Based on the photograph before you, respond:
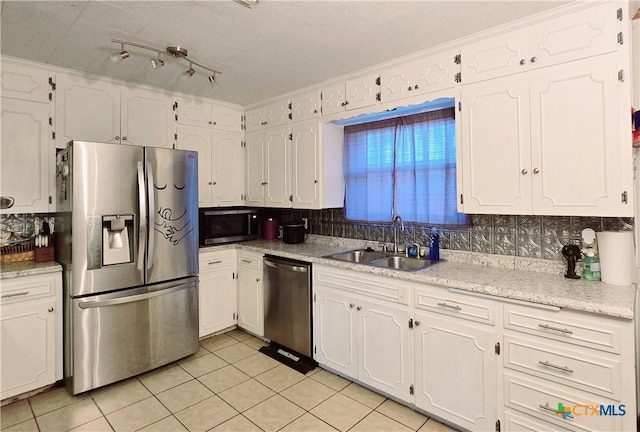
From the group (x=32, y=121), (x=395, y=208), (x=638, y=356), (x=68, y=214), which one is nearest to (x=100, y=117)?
(x=32, y=121)

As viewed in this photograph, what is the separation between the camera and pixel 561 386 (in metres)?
1.64

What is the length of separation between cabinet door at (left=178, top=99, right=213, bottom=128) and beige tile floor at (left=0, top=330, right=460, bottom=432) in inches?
94.5

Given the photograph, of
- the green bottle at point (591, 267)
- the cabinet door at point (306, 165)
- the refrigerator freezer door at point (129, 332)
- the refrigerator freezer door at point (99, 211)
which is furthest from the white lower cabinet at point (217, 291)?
the green bottle at point (591, 267)

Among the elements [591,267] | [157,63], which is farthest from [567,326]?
[157,63]

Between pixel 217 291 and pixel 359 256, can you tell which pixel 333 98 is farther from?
pixel 217 291

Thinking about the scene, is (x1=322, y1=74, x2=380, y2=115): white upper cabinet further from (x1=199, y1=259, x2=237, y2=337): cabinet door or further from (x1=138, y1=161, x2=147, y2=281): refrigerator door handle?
(x1=199, y1=259, x2=237, y2=337): cabinet door

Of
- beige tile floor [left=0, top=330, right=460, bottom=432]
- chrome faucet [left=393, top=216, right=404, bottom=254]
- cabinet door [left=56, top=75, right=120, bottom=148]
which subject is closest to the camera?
beige tile floor [left=0, top=330, right=460, bottom=432]

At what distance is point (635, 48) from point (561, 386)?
1879 mm

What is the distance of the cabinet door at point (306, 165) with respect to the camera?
10.5 feet

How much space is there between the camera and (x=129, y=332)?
2572 millimetres

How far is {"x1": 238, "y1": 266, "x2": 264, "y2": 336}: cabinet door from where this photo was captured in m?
3.29

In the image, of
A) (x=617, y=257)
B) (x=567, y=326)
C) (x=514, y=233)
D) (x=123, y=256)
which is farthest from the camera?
(x=123, y=256)

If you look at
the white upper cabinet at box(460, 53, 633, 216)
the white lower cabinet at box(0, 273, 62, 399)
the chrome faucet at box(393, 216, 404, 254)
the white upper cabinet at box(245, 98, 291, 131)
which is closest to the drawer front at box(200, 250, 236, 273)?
the white lower cabinet at box(0, 273, 62, 399)

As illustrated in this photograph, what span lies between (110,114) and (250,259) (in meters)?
1.85
